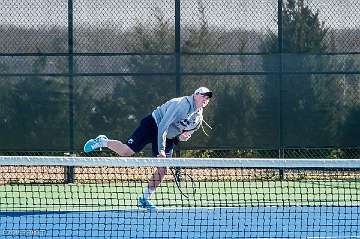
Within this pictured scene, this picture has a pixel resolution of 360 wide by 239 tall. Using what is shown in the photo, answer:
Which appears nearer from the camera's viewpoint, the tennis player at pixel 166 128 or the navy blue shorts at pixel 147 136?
the tennis player at pixel 166 128

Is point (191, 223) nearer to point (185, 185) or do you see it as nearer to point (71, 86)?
point (185, 185)

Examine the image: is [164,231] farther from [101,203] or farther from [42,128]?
[42,128]

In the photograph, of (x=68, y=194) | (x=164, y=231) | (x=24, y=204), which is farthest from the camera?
(x=68, y=194)

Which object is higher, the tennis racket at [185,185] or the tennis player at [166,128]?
the tennis player at [166,128]

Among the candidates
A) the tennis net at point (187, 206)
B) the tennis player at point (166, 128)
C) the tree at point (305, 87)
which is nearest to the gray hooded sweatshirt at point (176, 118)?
the tennis player at point (166, 128)

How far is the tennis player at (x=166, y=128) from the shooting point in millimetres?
9289

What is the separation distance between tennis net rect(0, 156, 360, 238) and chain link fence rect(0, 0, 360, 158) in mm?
521

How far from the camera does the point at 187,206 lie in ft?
32.0

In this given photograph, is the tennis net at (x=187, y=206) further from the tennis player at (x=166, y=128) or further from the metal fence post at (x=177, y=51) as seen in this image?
the metal fence post at (x=177, y=51)

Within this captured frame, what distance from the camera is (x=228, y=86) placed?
40.7 ft

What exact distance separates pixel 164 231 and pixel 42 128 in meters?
4.69

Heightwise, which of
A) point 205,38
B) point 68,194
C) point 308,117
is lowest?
point 68,194

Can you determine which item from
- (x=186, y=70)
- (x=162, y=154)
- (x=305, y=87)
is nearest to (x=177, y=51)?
(x=186, y=70)

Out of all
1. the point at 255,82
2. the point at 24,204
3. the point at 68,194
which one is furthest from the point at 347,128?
the point at 24,204
